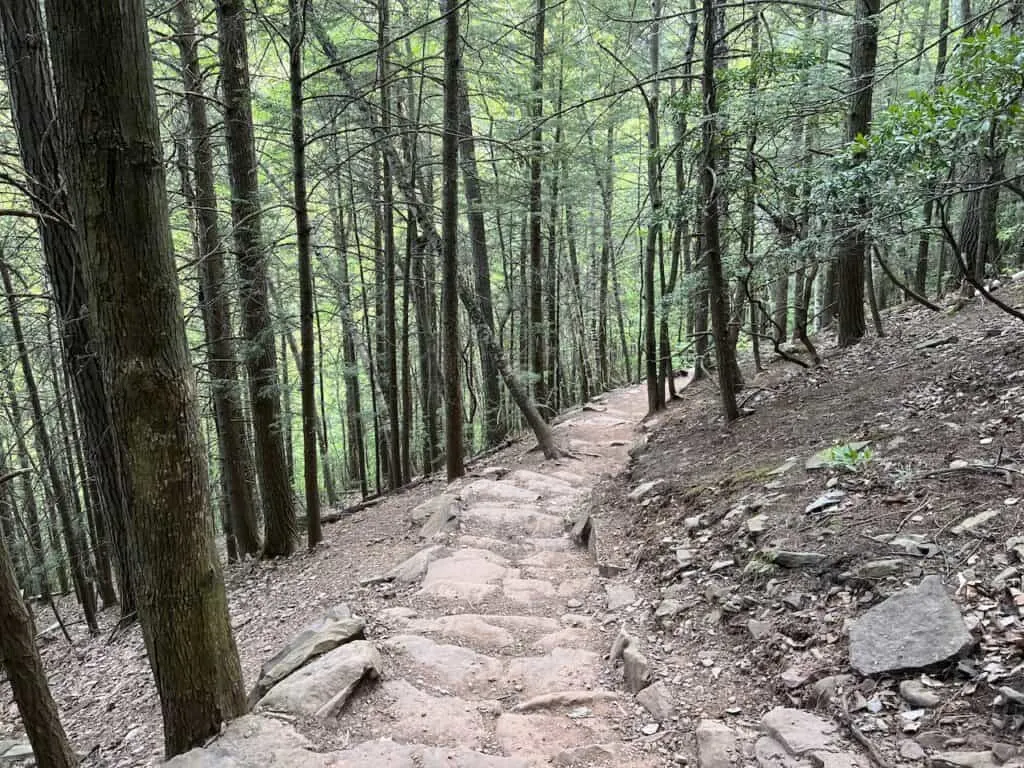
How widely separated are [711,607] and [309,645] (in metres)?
2.73

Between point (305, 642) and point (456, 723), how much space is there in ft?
4.52

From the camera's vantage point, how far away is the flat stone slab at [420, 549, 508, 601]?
17.7 feet

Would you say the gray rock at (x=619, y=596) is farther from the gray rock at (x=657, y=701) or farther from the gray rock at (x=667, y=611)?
the gray rock at (x=657, y=701)

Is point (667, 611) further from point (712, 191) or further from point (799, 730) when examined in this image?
point (712, 191)

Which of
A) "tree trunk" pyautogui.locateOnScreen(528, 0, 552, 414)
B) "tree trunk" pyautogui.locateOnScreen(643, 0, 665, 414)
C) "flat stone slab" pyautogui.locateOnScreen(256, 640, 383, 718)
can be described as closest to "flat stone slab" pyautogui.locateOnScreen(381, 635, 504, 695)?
"flat stone slab" pyautogui.locateOnScreen(256, 640, 383, 718)

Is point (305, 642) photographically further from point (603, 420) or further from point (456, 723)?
point (603, 420)

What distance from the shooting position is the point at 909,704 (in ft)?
8.75

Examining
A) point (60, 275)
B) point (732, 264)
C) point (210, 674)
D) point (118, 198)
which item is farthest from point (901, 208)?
point (60, 275)

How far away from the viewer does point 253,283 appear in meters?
8.07

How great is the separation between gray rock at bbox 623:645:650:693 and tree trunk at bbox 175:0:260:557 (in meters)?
6.17

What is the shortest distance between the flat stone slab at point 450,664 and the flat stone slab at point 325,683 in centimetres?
29

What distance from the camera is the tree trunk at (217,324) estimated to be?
8125 millimetres

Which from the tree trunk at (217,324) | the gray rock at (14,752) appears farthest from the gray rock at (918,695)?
the tree trunk at (217,324)

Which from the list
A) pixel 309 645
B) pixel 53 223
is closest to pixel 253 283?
pixel 53 223
